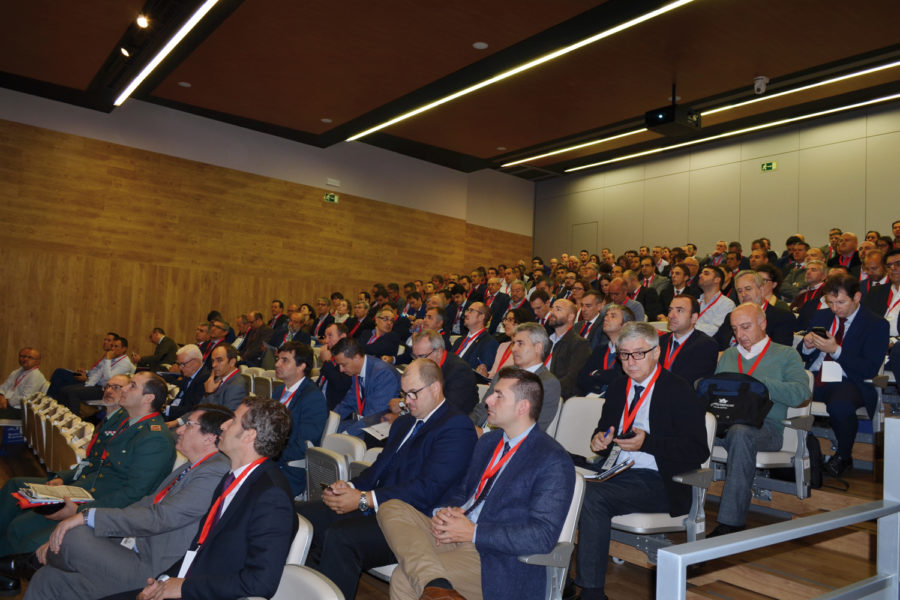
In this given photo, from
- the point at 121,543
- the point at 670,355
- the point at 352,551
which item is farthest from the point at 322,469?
the point at 670,355

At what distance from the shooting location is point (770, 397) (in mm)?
3225

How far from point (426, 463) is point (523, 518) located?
2.09ft

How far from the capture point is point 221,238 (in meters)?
10.5

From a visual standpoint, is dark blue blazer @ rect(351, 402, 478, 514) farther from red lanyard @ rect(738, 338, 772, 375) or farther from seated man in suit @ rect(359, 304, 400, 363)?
seated man in suit @ rect(359, 304, 400, 363)

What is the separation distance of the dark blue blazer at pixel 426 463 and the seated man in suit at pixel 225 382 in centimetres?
195

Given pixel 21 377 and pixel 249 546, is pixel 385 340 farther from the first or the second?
pixel 249 546

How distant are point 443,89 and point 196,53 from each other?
313cm

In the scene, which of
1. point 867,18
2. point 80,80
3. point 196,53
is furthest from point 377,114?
point 867,18

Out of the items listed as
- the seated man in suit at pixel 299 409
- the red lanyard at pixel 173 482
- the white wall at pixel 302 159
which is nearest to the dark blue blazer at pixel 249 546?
the red lanyard at pixel 173 482

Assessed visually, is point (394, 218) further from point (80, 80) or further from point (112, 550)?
point (112, 550)

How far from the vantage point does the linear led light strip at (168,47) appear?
6.37 metres

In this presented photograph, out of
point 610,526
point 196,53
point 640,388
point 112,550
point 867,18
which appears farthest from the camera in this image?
point 196,53

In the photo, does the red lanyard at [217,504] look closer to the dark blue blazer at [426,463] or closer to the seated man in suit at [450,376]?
the dark blue blazer at [426,463]

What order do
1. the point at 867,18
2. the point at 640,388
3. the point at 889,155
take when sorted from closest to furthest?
the point at 640,388, the point at 867,18, the point at 889,155
